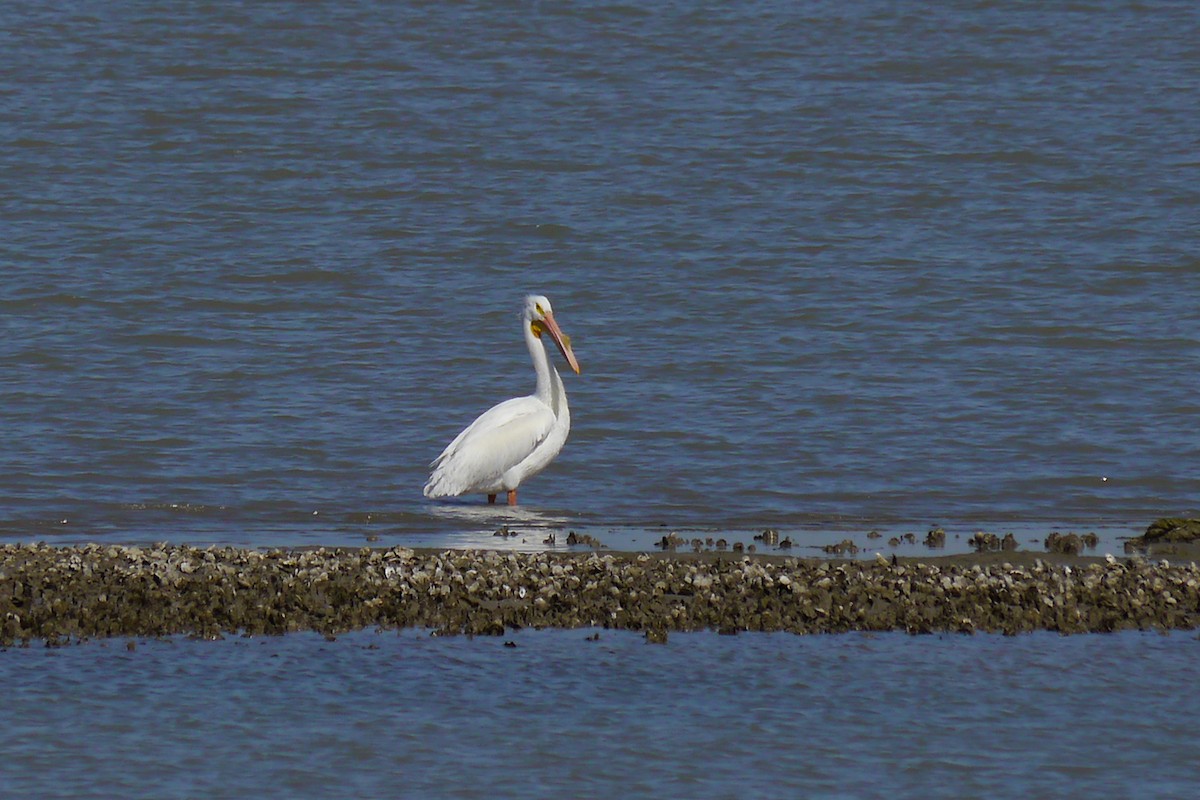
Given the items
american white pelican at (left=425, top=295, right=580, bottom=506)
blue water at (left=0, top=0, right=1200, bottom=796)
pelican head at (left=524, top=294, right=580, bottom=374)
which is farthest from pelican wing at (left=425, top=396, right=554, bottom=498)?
pelican head at (left=524, top=294, right=580, bottom=374)

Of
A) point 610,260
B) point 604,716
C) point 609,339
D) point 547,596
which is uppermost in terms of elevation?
point 610,260

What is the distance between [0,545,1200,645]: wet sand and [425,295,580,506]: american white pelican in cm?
378

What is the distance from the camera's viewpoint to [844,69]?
34.6 meters

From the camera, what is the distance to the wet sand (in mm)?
10109

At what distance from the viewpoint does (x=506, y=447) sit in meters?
15.4

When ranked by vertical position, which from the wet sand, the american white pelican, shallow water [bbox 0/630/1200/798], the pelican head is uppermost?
the pelican head

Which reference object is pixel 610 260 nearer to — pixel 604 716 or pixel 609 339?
pixel 609 339

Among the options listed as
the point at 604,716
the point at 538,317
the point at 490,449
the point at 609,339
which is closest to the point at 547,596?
the point at 604,716

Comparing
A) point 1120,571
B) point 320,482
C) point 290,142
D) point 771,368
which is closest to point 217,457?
point 320,482

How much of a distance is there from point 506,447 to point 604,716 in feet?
21.9

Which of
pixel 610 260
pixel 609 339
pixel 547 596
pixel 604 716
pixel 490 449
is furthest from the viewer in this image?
pixel 610 260

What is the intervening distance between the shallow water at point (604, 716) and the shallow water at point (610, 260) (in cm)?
406

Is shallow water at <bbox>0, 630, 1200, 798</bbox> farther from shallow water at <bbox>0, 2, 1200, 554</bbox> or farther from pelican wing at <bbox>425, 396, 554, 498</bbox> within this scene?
pelican wing at <bbox>425, 396, 554, 498</bbox>

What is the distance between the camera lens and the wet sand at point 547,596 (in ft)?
33.2
